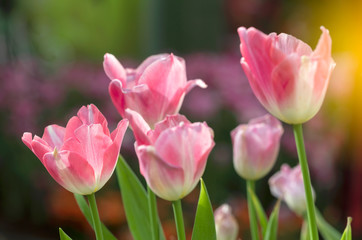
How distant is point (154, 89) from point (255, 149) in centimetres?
20

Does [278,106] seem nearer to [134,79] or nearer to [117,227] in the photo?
[134,79]

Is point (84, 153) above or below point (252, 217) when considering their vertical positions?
above

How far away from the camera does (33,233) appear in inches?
164

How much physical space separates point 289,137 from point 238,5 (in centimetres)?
608

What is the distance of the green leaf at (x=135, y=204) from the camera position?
0.79 meters

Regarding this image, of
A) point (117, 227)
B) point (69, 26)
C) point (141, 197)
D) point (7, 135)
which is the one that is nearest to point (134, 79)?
point (141, 197)

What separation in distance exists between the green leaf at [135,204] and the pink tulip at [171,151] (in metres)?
0.17

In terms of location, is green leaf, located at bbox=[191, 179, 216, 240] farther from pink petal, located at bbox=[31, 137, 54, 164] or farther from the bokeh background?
the bokeh background

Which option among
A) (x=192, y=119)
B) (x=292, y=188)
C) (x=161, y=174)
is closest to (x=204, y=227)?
(x=161, y=174)

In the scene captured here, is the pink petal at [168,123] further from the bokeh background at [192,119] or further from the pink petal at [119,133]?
the bokeh background at [192,119]

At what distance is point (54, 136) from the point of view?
687 millimetres

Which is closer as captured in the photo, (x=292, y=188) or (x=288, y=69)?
(x=288, y=69)

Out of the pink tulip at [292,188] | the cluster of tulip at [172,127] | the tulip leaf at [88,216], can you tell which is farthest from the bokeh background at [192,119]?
the cluster of tulip at [172,127]

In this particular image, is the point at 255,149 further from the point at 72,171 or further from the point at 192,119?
the point at 192,119
